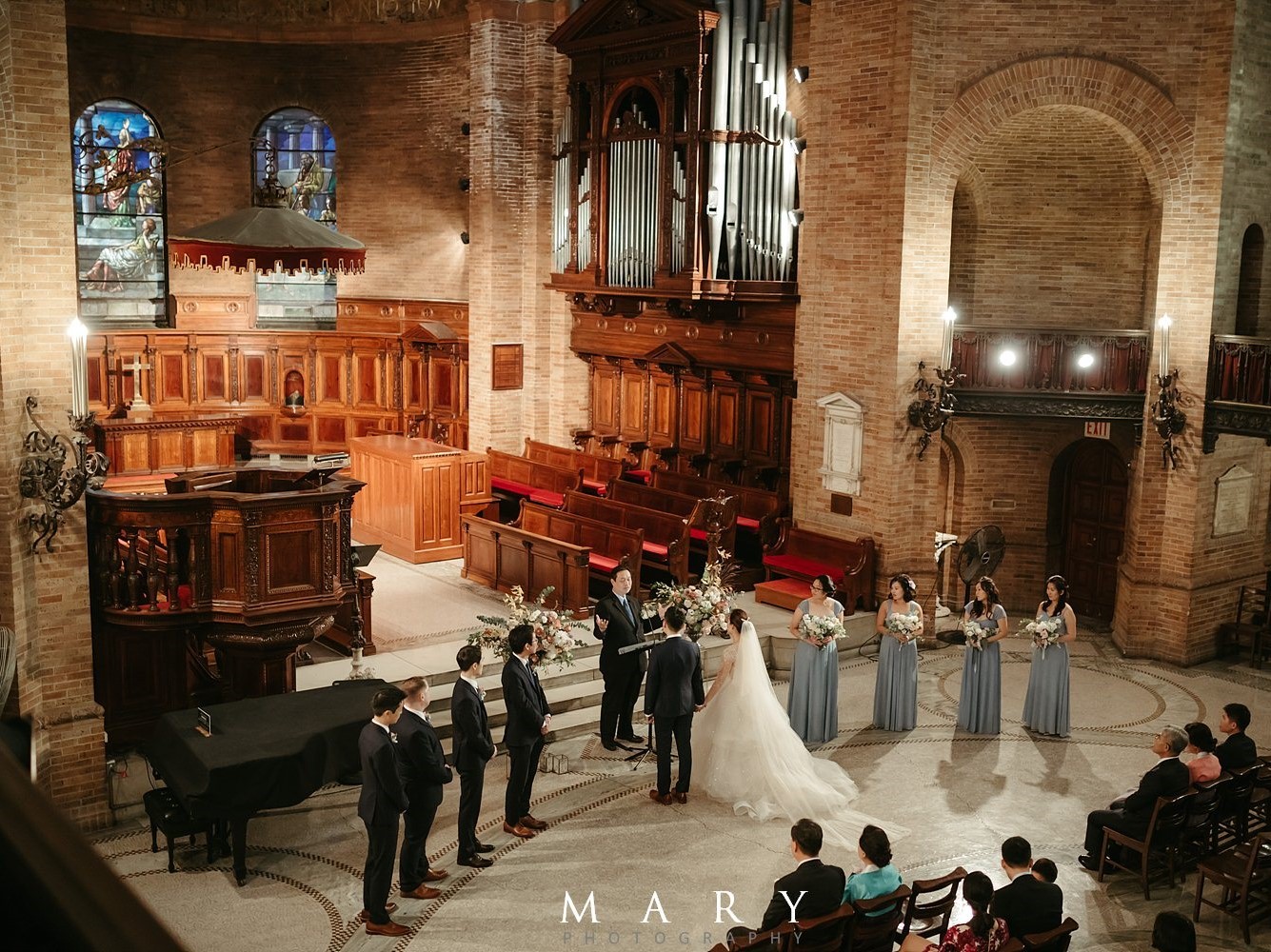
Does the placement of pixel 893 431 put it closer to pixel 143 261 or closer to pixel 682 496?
pixel 682 496

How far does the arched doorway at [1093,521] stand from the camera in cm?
1753

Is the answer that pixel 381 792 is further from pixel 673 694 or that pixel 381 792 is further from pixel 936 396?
pixel 936 396

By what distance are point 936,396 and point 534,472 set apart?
6.72 metres

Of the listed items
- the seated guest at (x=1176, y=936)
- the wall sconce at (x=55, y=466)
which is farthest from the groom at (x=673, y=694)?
the wall sconce at (x=55, y=466)

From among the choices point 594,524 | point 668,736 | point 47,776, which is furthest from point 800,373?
point 47,776

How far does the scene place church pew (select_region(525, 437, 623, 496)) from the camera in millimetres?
19266

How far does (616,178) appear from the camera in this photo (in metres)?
18.8

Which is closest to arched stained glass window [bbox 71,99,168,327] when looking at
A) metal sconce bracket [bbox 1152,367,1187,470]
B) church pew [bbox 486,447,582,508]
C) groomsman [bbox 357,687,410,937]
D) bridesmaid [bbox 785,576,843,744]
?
church pew [bbox 486,447,582,508]

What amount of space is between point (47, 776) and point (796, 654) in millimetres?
6636

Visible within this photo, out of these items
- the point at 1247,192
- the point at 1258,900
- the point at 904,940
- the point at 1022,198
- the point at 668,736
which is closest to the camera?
the point at 904,940

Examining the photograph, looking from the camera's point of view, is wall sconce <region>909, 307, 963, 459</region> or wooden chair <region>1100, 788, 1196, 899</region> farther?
wall sconce <region>909, 307, 963, 459</region>

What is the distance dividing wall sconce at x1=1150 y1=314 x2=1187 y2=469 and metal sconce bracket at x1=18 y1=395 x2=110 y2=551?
11786 millimetres

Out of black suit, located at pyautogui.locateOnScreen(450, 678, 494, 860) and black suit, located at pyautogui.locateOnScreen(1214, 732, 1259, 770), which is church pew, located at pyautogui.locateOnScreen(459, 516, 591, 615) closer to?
black suit, located at pyautogui.locateOnScreen(450, 678, 494, 860)

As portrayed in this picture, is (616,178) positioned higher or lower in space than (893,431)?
higher
